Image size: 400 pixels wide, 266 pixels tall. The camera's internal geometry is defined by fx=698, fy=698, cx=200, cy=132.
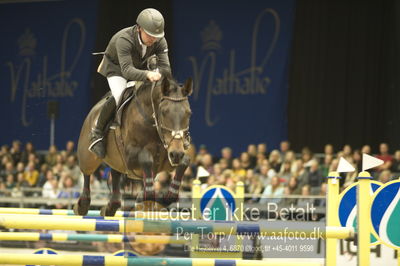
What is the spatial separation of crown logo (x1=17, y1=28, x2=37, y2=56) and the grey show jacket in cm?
1096

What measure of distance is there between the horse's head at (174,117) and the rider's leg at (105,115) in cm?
70

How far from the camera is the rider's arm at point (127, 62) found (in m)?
4.73

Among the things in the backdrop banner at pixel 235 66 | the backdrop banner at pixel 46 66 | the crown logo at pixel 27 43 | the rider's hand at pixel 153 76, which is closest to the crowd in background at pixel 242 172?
the backdrop banner at pixel 235 66

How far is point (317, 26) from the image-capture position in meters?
12.8

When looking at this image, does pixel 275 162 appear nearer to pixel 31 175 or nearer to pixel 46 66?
pixel 31 175

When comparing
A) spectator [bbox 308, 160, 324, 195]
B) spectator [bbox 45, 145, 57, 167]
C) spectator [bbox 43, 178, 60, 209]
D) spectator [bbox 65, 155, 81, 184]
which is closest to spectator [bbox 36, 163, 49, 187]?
spectator [bbox 45, 145, 57, 167]

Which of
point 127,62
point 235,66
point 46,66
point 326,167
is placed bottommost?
point 326,167

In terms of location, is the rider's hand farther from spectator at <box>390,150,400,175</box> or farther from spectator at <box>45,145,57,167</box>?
spectator at <box>45,145,57,167</box>

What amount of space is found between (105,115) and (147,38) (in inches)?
26.8

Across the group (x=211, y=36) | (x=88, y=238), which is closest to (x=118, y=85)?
(x=88, y=238)

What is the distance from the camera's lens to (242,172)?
1039cm

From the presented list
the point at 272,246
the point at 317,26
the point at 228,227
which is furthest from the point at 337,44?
the point at 228,227

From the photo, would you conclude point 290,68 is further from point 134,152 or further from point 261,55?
point 134,152

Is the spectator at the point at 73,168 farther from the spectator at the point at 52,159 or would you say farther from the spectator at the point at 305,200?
the spectator at the point at 305,200
